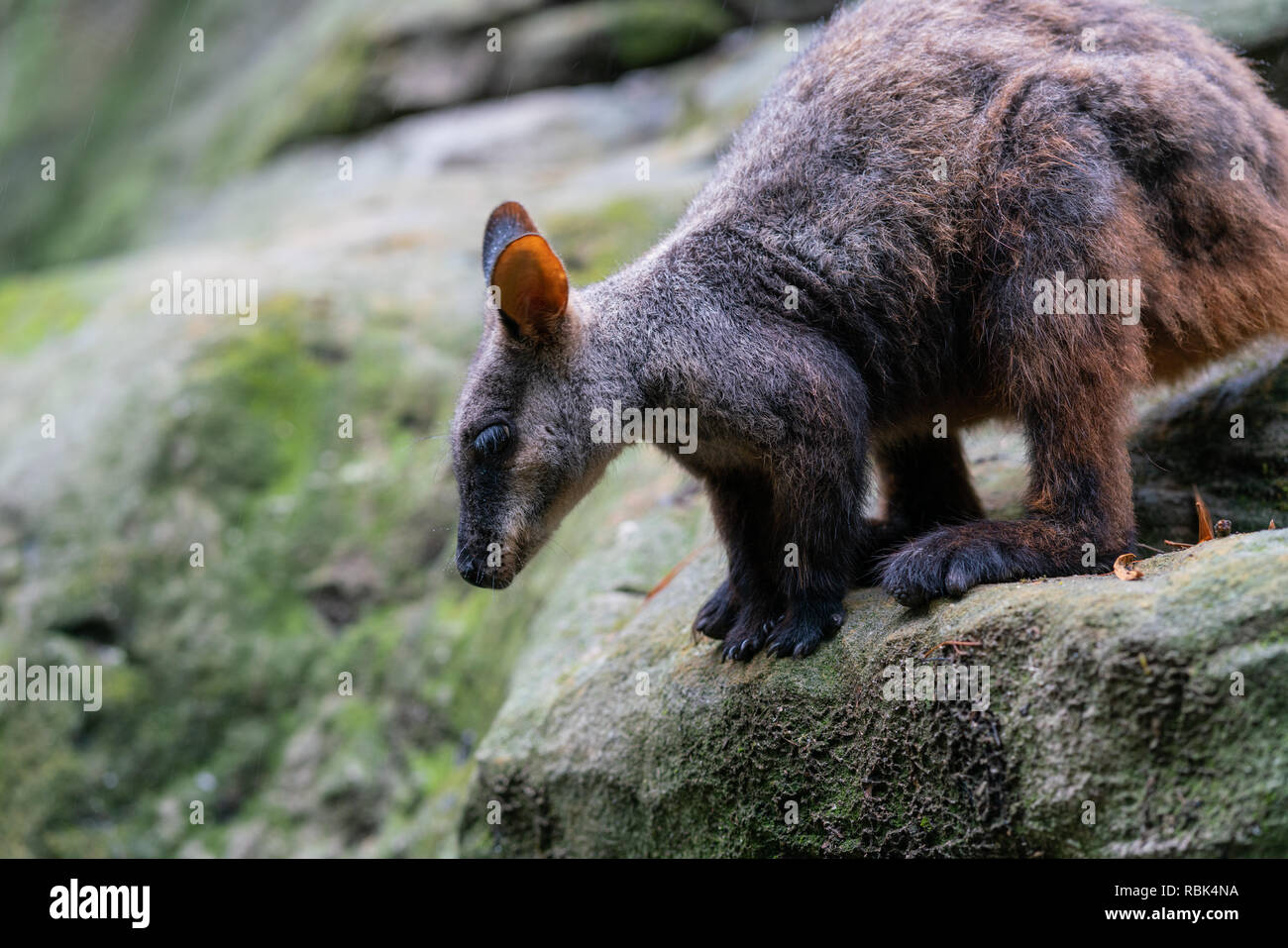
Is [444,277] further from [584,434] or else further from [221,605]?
[584,434]

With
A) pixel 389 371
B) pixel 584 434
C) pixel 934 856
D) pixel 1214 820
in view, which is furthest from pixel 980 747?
pixel 389 371

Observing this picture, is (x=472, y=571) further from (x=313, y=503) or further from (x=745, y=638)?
(x=313, y=503)

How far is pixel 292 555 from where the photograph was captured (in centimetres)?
956

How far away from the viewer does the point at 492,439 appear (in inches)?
211

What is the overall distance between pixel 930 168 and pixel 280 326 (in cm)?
736

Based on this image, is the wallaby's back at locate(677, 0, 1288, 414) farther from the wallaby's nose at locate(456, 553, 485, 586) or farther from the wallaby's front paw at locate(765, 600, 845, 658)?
the wallaby's nose at locate(456, 553, 485, 586)

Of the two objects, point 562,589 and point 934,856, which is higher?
point 562,589

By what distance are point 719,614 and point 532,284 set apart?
192 centimetres

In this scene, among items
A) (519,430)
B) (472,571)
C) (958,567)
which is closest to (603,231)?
(519,430)

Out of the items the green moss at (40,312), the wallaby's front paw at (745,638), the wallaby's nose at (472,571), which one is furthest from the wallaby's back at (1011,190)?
the green moss at (40,312)

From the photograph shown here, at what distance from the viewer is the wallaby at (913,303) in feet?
15.8

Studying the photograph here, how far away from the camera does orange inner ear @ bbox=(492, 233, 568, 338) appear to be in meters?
5.10

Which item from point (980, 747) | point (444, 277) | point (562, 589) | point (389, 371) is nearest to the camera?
point (980, 747)

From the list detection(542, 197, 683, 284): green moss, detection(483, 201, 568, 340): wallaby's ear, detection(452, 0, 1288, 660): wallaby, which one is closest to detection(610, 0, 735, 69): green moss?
detection(542, 197, 683, 284): green moss
